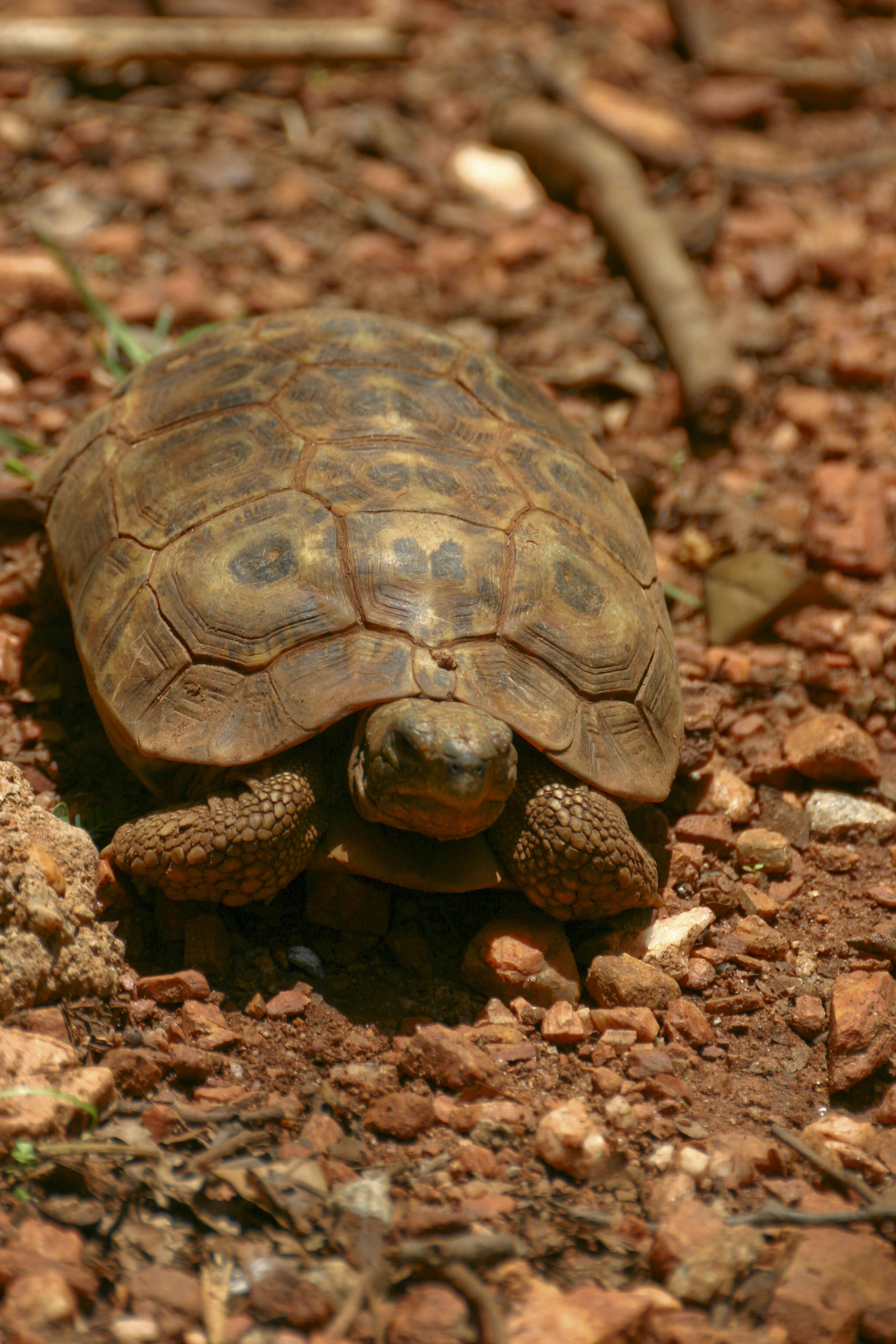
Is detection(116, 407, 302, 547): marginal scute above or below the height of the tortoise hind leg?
above

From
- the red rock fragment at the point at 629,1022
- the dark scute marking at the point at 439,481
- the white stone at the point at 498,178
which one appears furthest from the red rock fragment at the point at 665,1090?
the white stone at the point at 498,178

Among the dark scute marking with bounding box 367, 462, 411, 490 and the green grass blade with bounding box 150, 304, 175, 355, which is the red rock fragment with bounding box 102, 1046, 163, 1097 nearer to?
the dark scute marking with bounding box 367, 462, 411, 490

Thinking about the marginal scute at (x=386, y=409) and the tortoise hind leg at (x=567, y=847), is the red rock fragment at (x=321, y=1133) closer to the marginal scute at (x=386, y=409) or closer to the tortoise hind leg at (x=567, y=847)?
the tortoise hind leg at (x=567, y=847)

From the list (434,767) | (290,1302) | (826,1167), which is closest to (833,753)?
(826,1167)

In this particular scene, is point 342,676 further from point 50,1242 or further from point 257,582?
point 50,1242

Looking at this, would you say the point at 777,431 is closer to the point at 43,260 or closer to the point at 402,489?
the point at 402,489

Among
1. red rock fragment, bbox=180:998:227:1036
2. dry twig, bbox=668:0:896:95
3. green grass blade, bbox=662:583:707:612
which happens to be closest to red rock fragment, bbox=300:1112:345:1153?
red rock fragment, bbox=180:998:227:1036

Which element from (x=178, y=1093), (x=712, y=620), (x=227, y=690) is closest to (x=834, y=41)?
(x=712, y=620)

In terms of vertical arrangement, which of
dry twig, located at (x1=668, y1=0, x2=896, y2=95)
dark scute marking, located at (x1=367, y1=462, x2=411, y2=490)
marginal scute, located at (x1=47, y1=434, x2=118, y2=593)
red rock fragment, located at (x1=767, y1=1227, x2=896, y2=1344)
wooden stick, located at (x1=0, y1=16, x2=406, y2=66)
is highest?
wooden stick, located at (x1=0, y1=16, x2=406, y2=66)
